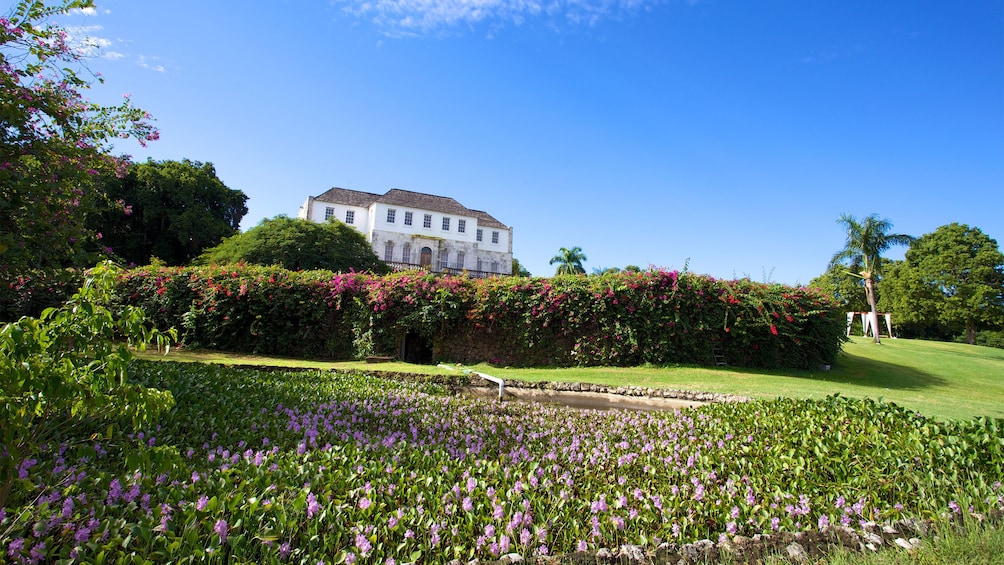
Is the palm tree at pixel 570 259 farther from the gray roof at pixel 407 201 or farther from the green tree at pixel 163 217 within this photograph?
the green tree at pixel 163 217

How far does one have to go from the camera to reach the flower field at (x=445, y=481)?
2.48m

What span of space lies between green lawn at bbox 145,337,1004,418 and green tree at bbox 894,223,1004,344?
15.9 meters

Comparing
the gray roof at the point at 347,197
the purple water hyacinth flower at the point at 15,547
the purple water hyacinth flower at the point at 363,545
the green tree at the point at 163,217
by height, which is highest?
the gray roof at the point at 347,197

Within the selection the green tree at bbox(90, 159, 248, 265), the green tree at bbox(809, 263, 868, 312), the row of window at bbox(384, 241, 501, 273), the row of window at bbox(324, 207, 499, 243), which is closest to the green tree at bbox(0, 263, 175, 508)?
the green tree at bbox(90, 159, 248, 265)

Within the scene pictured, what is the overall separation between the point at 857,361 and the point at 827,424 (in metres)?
13.7


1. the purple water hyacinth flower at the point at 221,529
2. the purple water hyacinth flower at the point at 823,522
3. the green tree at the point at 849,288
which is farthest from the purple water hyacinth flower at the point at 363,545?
the green tree at the point at 849,288

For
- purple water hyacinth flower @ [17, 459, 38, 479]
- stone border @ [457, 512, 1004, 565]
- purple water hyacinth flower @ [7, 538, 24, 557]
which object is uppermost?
purple water hyacinth flower @ [17, 459, 38, 479]

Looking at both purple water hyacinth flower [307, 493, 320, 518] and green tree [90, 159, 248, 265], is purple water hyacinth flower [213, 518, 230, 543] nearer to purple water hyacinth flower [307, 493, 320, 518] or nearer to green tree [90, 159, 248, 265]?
purple water hyacinth flower [307, 493, 320, 518]

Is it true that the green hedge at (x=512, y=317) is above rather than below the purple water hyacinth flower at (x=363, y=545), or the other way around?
above

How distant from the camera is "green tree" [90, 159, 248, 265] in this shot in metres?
31.1

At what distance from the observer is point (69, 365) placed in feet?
6.22

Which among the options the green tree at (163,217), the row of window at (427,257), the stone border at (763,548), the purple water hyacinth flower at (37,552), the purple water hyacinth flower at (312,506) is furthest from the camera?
the row of window at (427,257)

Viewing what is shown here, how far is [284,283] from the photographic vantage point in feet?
50.3

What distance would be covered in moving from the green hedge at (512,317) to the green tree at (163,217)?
62.6ft
